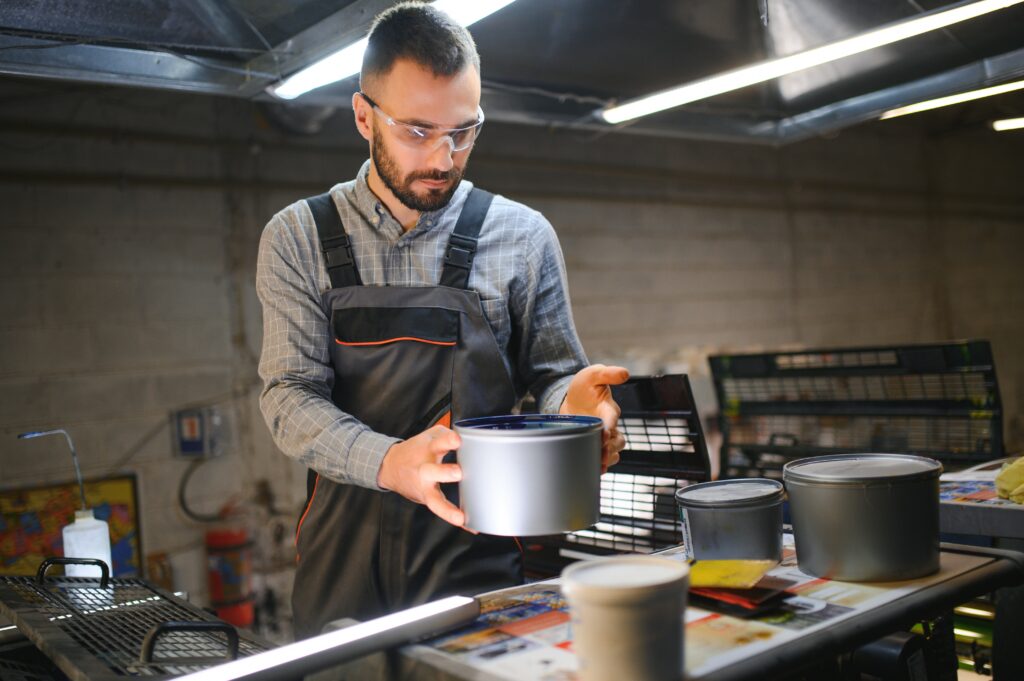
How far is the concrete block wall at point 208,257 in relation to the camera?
335cm

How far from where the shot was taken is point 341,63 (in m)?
2.55

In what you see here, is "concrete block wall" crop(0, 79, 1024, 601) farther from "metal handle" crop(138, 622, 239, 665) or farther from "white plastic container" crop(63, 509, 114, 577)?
"metal handle" crop(138, 622, 239, 665)

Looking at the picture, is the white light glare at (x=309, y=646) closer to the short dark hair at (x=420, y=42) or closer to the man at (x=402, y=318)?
the man at (x=402, y=318)

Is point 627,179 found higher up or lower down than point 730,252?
higher up

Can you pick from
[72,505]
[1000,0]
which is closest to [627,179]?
[1000,0]

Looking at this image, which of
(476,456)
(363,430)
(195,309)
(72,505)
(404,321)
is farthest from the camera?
(195,309)

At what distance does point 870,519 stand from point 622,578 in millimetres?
435

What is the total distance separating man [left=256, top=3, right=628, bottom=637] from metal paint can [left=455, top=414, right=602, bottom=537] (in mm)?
324

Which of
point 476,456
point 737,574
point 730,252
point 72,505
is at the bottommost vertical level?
point 72,505

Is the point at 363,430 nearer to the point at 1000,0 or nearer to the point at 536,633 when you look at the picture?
the point at 536,633

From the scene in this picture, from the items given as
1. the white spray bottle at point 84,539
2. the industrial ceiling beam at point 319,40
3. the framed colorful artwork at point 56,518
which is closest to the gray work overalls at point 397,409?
the white spray bottle at point 84,539

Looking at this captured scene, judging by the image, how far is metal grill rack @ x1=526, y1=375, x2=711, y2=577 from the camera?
1695 mm

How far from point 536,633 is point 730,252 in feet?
16.8

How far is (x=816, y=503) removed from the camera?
111 centimetres
